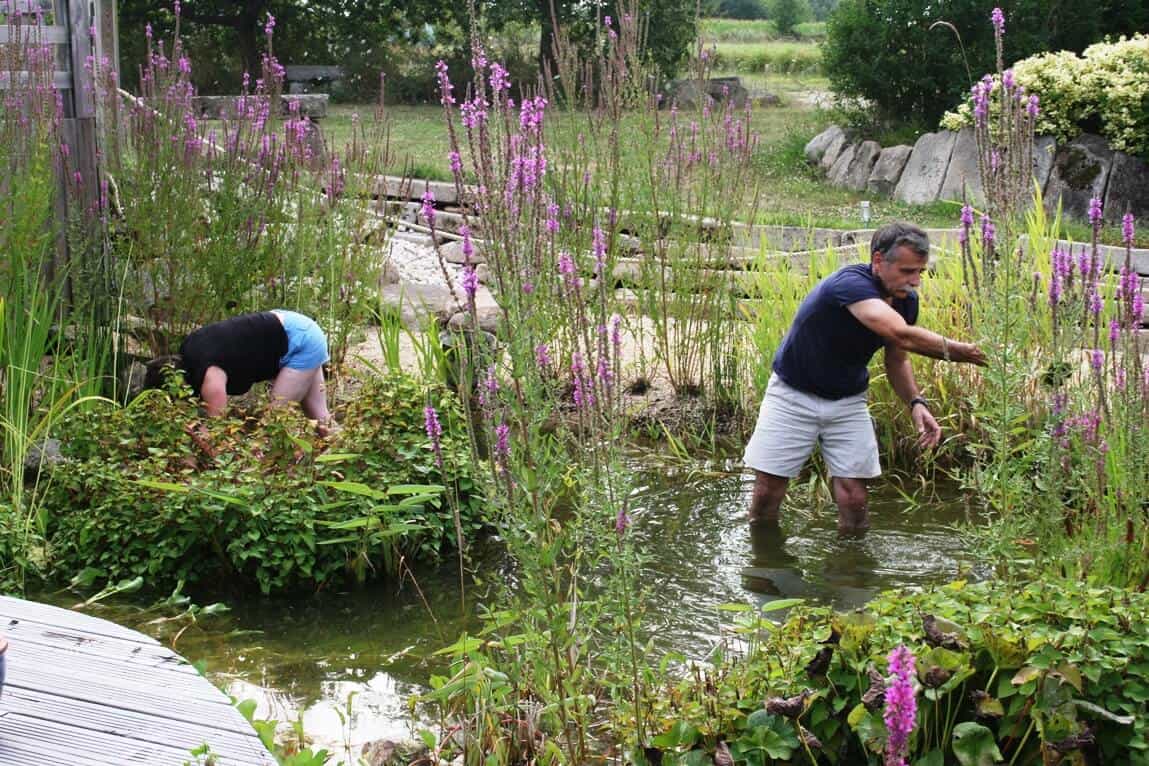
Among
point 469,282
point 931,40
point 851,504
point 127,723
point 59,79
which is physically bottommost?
point 851,504

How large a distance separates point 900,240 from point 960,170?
7985mm

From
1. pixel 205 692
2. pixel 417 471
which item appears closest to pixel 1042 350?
pixel 417 471

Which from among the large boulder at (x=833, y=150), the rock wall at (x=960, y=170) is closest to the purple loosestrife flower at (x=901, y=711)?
the rock wall at (x=960, y=170)

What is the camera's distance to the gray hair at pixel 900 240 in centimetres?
505

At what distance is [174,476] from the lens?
5.02 m

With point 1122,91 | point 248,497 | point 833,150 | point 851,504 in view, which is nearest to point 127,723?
point 248,497

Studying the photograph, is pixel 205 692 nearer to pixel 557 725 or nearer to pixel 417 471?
pixel 557 725

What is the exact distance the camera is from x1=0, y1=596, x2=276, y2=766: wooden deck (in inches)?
81.2

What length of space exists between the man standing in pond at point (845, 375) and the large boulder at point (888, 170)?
876cm

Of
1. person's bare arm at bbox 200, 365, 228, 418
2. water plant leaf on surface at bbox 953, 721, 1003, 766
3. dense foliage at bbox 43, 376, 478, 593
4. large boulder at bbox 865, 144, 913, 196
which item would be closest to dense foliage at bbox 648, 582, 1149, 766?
water plant leaf on surface at bbox 953, 721, 1003, 766

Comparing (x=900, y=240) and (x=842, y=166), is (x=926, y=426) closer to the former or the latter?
(x=900, y=240)

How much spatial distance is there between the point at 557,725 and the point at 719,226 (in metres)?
4.45

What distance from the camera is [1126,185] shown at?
Answer: 11.7m

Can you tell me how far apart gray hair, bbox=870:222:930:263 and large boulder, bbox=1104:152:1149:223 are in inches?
294
